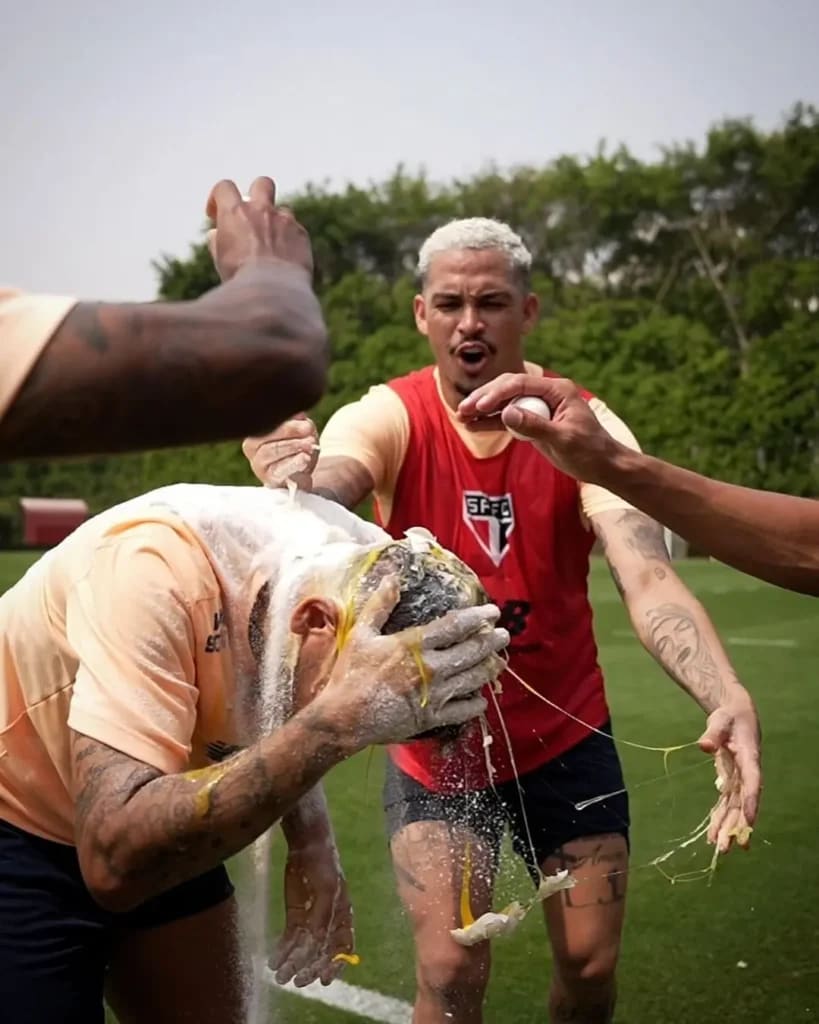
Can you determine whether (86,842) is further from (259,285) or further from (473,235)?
(473,235)

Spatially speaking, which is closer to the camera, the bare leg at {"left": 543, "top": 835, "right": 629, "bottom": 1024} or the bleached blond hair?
the bare leg at {"left": 543, "top": 835, "right": 629, "bottom": 1024}

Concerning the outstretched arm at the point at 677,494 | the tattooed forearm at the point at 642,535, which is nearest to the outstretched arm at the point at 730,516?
the outstretched arm at the point at 677,494

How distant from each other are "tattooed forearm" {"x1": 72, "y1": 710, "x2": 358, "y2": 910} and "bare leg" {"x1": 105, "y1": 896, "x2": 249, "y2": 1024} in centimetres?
61

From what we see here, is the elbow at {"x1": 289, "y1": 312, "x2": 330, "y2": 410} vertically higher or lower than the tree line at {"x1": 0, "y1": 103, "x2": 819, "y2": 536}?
higher

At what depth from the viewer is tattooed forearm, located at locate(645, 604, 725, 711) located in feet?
10.3

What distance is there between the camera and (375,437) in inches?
142

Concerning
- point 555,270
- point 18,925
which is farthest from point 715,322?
point 18,925

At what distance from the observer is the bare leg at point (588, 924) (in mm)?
3426

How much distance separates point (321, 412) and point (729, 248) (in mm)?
11453

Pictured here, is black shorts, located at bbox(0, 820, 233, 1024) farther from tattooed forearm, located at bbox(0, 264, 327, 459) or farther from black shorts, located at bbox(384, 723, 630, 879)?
tattooed forearm, located at bbox(0, 264, 327, 459)

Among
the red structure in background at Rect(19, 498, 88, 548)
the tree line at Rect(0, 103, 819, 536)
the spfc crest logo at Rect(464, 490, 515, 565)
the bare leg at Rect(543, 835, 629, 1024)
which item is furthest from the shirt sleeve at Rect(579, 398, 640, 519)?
the red structure in background at Rect(19, 498, 88, 548)

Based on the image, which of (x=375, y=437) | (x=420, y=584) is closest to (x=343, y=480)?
(x=375, y=437)

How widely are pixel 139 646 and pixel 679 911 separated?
3.63 meters

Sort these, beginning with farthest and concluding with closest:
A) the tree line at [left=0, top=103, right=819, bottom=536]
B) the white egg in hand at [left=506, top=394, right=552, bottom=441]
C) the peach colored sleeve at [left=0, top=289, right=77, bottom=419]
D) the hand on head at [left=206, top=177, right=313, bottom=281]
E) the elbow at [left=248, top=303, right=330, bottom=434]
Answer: the tree line at [left=0, top=103, right=819, bottom=536] < the white egg in hand at [left=506, top=394, right=552, bottom=441] < the hand on head at [left=206, top=177, right=313, bottom=281] < the elbow at [left=248, top=303, right=330, bottom=434] < the peach colored sleeve at [left=0, top=289, right=77, bottom=419]
